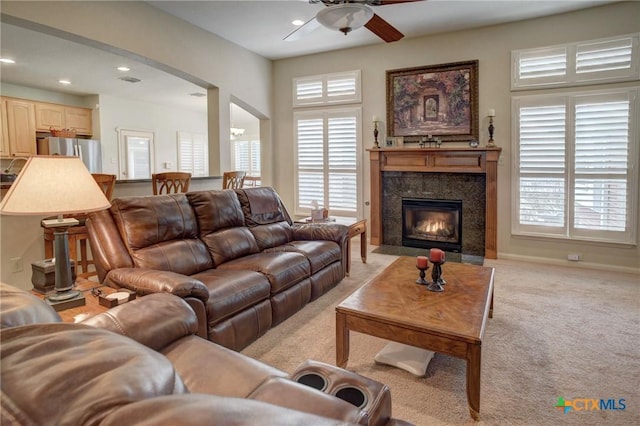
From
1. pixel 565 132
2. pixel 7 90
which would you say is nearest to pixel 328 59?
pixel 565 132

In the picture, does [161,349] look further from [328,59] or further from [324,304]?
[328,59]

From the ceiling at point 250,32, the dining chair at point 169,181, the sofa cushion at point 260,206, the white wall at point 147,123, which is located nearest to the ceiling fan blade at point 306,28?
the ceiling at point 250,32

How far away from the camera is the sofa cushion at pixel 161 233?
265 cm

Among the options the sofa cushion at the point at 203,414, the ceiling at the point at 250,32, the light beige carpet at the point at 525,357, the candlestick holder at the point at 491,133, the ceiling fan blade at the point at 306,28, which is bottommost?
the light beige carpet at the point at 525,357

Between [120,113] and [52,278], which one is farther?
[120,113]

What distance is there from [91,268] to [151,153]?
5.71 m

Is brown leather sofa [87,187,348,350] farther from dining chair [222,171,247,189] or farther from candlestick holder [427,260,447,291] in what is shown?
candlestick holder [427,260,447,291]

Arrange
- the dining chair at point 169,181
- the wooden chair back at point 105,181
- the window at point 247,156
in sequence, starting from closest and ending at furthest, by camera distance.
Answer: the wooden chair back at point 105,181 < the dining chair at point 169,181 < the window at point 247,156

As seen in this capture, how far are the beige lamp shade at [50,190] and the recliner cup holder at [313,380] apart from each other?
133 centimetres

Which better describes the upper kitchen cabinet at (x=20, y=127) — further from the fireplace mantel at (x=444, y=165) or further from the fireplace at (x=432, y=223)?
the fireplace at (x=432, y=223)

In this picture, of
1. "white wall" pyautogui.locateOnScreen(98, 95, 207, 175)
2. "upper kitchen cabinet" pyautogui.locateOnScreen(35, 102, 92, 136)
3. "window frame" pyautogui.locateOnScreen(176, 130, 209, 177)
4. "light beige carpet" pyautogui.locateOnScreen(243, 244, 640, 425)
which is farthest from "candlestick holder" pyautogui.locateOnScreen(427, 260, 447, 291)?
"window frame" pyautogui.locateOnScreen(176, 130, 209, 177)

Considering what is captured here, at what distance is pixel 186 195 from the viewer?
319 centimetres

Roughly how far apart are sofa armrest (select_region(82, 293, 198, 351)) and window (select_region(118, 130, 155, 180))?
7.40 meters

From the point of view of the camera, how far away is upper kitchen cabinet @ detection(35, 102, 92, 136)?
7.10m
